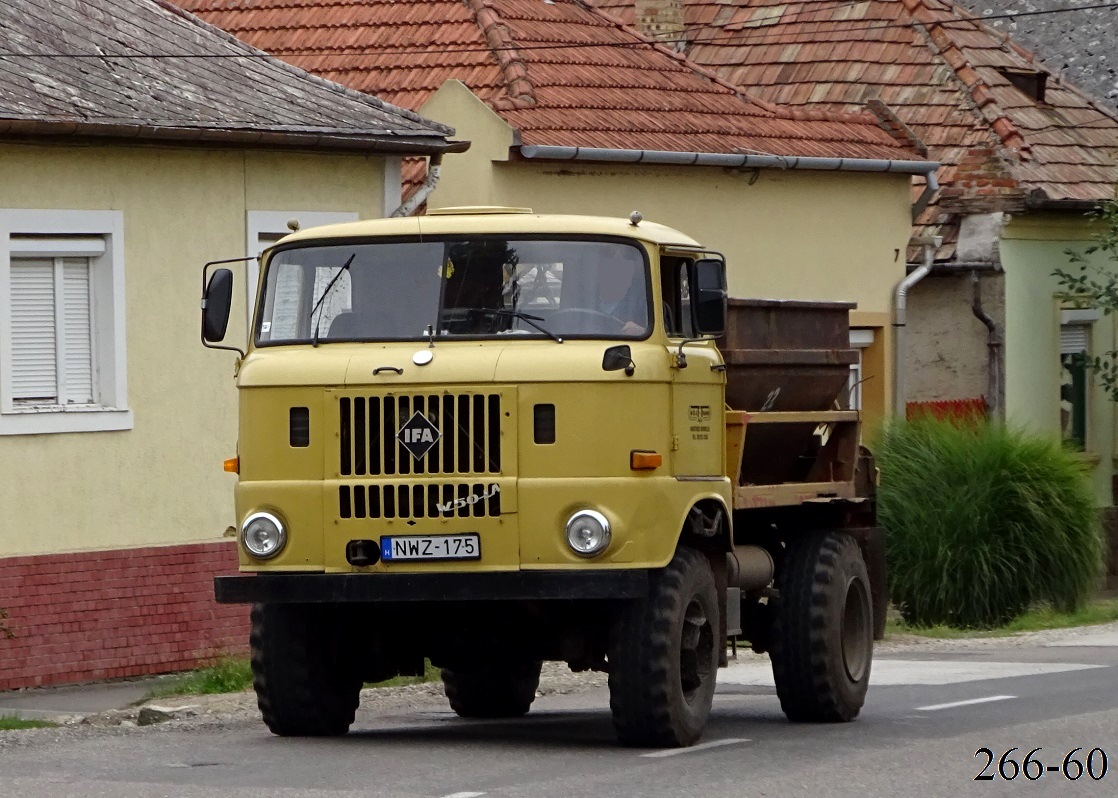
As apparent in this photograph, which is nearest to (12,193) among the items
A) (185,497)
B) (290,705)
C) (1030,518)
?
(185,497)

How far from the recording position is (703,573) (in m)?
11.1

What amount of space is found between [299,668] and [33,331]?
5704 mm

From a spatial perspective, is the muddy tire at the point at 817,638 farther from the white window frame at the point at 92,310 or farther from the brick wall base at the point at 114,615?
the white window frame at the point at 92,310

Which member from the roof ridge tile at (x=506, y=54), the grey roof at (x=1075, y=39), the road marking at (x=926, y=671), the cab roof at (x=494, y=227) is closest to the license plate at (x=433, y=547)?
the cab roof at (x=494, y=227)

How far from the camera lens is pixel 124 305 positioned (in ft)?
54.6

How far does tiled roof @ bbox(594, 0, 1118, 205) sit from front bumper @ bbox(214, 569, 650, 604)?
16143 millimetres

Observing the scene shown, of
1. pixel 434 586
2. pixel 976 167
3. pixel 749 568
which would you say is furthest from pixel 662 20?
pixel 434 586

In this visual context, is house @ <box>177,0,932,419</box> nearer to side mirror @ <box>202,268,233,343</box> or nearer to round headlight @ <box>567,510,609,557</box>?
side mirror @ <box>202,268,233,343</box>

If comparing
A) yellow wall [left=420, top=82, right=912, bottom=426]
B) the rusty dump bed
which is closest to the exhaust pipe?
the rusty dump bed

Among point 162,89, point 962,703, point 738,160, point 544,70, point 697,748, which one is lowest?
point 962,703

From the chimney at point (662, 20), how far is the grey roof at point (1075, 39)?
5.88 metres

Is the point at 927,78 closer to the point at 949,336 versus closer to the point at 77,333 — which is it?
the point at 949,336

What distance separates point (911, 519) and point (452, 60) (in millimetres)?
5906

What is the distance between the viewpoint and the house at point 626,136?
20.8 meters
